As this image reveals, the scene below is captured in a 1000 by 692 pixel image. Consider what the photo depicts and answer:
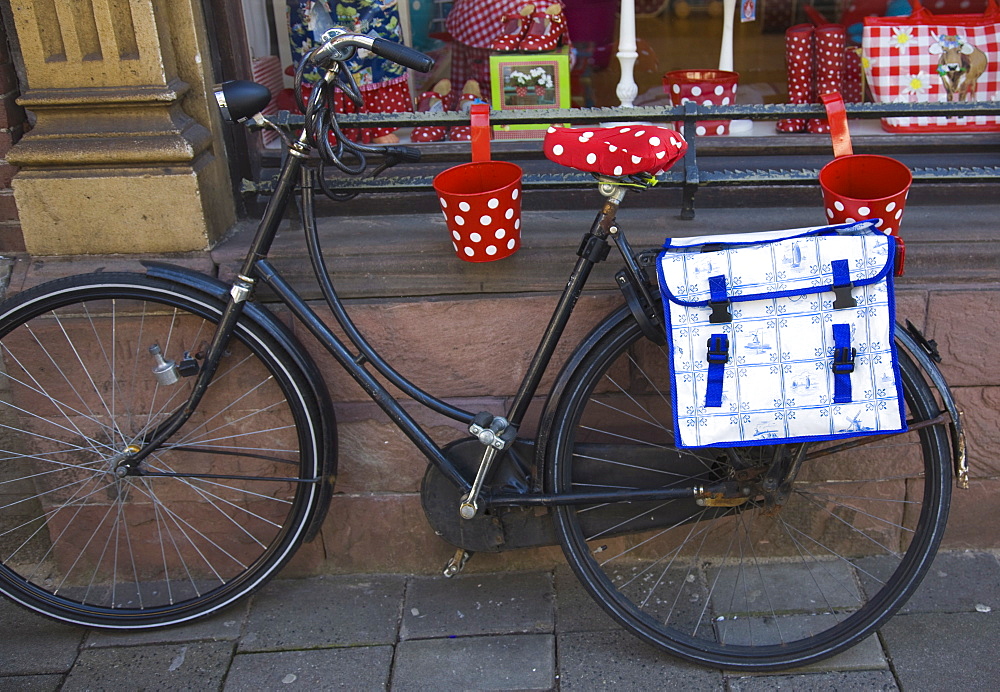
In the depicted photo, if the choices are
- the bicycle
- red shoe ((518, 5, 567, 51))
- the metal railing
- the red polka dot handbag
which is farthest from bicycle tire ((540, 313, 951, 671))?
the red polka dot handbag

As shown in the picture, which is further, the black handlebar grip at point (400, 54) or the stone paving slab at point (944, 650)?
the stone paving slab at point (944, 650)

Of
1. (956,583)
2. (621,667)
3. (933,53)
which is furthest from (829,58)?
(621,667)

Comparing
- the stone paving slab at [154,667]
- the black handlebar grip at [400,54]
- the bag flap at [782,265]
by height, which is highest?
the black handlebar grip at [400,54]

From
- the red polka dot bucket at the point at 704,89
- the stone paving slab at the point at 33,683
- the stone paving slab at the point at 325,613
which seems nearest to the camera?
the stone paving slab at the point at 33,683

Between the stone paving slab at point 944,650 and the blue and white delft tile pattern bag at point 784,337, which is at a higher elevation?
the blue and white delft tile pattern bag at point 784,337

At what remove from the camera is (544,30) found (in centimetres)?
310

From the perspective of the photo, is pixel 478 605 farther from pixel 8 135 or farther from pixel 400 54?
pixel 8 135

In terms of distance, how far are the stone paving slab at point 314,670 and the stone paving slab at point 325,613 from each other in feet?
0.11

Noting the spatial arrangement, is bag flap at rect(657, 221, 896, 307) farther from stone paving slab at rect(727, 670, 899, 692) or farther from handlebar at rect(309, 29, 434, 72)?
stone paving slab at rect(727, 670, 899, 692)

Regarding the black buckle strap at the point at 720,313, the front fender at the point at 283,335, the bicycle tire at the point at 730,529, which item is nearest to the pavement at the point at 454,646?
the bicycle tire at the point at 730,529

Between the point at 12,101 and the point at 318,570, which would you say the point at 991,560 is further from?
the point at 12,101

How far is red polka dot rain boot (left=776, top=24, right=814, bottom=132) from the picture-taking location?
10.5 ft

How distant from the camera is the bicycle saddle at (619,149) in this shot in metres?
2.14

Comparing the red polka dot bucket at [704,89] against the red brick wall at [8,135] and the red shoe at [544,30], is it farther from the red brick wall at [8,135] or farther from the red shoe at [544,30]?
the red brick wall at [8,135]
